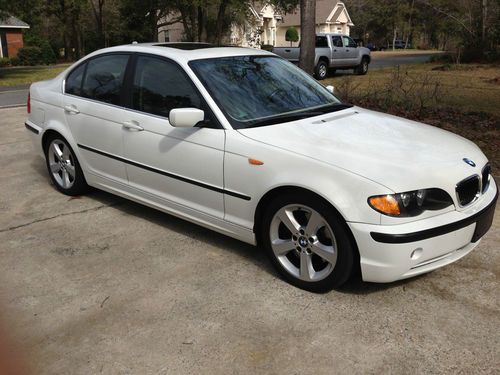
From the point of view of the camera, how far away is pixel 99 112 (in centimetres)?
487

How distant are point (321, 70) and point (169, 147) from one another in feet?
57.7

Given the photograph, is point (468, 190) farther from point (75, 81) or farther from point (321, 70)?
point (321, 70)

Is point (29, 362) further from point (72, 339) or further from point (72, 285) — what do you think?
point (72, 285)

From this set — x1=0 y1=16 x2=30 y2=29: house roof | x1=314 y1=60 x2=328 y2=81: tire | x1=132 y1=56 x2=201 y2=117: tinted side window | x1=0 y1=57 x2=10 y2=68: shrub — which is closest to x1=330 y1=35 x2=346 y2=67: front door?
x1=314 y1=60 x2=328 y2=81: tire

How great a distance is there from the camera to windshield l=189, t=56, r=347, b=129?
4004mm

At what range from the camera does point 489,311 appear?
334 centimetres

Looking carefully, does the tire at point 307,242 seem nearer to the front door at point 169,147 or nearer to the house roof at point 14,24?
the front door at point 169,147

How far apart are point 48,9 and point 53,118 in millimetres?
39986

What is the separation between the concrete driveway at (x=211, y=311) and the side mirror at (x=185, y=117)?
3.65ft

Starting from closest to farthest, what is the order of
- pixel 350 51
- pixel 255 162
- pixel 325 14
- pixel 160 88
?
pixel 255 162 → pixel 160 88 → pixel 350 51 → pixel 325 14

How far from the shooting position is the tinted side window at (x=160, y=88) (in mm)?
4180

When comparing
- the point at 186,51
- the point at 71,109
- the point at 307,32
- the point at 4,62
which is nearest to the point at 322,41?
the point at 307,32

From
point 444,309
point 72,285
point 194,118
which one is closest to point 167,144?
point 194,118

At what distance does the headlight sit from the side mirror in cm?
146
